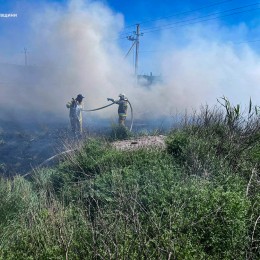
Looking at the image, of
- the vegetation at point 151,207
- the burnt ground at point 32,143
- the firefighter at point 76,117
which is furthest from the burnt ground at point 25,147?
the vegetation at point 151,207

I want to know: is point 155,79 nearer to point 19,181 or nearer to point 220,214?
point 19,181

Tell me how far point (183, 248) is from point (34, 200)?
305 centimetres

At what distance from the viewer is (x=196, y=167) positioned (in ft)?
19.9

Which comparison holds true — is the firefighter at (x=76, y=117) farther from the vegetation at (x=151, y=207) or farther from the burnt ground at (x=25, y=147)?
the vegetation at (x=151, y=207)

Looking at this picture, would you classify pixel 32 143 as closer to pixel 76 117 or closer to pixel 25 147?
pixel 25 147

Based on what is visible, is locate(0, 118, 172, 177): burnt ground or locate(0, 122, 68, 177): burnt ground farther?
locate(0, 122, 68, 177): burnt ground

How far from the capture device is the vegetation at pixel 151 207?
3561mm

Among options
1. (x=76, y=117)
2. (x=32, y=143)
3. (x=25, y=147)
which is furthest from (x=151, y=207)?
(x=32, y=143)

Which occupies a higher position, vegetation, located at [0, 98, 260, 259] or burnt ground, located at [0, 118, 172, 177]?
vegetation, located at [0, 98, 260, 259]

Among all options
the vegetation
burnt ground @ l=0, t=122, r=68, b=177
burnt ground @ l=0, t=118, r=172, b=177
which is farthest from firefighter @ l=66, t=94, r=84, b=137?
the vegetation

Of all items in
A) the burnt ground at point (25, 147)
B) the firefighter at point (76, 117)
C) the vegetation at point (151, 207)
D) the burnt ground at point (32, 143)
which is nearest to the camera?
the vegetation at point (151, 207)

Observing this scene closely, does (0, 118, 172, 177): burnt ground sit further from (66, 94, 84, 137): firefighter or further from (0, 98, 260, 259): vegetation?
(0, 98, 260, 259): vegetation

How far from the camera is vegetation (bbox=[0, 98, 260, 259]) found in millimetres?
3561

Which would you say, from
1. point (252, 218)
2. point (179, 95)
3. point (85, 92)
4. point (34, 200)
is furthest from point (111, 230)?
point (179, 95)
